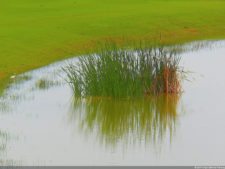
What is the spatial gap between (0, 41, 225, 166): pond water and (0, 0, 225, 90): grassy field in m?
2.10

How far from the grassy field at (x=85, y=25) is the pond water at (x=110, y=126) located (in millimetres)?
2100

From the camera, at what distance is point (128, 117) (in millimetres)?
14422

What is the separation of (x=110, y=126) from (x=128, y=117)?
830 mm

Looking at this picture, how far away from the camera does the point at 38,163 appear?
36.1ft

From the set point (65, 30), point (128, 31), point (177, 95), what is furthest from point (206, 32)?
point (177, 95)

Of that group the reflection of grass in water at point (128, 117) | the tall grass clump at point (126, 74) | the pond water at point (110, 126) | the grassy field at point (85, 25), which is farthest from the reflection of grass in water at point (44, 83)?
the reflection of grass in water at point (128, 117)

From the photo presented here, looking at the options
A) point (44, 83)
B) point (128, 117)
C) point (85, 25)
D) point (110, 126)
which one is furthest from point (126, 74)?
point (85, 25)

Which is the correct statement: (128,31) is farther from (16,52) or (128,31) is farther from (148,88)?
(148,88)

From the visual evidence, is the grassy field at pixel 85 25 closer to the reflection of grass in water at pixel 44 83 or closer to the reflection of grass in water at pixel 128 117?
the reflection of grass in water at pixel 44 83

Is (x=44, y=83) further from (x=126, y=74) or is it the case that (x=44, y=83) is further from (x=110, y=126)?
(x=110, y=126)

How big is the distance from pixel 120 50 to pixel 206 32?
11611 mm

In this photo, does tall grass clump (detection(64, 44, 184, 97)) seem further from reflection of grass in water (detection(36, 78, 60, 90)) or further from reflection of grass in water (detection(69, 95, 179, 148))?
reflection of grass in water (detection(36, 78, 60, 90))

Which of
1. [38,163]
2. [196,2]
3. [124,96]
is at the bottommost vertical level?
[38,163]

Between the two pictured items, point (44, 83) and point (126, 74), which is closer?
point (126, 74)
